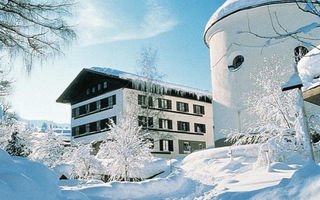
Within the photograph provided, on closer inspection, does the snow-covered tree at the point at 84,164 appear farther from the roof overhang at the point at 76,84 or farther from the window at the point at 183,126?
the window at the point at 183,126

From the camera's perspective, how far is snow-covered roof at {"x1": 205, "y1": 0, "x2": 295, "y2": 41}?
726 inches

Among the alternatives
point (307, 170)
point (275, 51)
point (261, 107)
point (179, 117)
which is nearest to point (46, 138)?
point (179, 117)

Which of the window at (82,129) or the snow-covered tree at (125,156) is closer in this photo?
the snow-covered tree at (125,156)

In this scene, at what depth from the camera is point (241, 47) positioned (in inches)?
778

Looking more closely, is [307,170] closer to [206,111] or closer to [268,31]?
[268,31]

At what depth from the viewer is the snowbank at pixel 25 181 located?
485cm

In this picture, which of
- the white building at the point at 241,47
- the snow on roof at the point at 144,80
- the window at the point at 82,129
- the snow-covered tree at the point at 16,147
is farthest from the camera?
the window at the point at 82,129

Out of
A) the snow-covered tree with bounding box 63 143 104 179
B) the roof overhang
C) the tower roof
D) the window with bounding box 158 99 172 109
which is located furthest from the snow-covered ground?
the roof overhang

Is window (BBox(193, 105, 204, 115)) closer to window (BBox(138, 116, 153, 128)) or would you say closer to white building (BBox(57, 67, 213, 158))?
white building (BBox(57, 67, 213, 158))

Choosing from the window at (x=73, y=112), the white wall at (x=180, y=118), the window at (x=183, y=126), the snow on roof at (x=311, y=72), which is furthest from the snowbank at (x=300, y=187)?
the window at (x=73, y=112)

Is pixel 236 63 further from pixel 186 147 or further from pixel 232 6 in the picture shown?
pixel 186 147

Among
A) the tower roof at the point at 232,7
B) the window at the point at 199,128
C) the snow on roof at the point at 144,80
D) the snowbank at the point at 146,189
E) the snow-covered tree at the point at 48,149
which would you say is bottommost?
the snowbank at the point at 146,189

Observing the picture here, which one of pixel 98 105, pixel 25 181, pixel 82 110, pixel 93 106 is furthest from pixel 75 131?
pixel 25 181

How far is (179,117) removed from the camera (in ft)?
103
